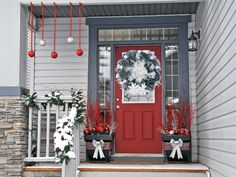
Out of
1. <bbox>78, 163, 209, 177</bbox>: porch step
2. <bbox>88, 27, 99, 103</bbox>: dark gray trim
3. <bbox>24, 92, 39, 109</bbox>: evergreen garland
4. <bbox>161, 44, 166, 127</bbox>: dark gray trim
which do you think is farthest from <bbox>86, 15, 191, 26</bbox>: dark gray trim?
<bbox>78, 163, 209, 177</bbox>: porch step

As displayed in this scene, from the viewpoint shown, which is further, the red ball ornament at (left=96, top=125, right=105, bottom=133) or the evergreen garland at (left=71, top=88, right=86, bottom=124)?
the red ball ornament at (left=96, top=125, right=105, bottom=133)

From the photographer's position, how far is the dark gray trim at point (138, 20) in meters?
6.74

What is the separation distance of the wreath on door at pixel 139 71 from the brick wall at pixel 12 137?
229cm

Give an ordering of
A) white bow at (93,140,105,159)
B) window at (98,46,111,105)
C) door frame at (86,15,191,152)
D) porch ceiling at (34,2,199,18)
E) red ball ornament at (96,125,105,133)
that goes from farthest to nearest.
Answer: window at (98,46,111,105), door frame at (86,15,191,152), porch ceiling at (34,2,199,18), red ball ornament at (96,125,105,133), white bow at (93,140,105,159)

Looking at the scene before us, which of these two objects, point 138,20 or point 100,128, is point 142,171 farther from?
point 138,20

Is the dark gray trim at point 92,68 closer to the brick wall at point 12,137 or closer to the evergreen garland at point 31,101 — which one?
the evergreen garland at point 31,101

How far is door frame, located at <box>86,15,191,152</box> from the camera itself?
6.67 m

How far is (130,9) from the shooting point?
6504 millimetres

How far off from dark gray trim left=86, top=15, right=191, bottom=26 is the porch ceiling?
87 mm

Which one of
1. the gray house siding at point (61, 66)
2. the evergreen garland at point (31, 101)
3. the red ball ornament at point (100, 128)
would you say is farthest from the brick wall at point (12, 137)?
the gray house siding at point (61, 66)

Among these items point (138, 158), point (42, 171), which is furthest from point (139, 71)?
point (42, 171)

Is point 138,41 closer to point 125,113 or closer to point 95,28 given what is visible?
point 95,28

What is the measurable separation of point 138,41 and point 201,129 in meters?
1.89

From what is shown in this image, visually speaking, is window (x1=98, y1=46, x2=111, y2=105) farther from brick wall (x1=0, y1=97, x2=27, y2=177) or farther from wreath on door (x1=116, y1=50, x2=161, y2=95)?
brick wall (x1=0, y1=97, x2=27, y2=177)
